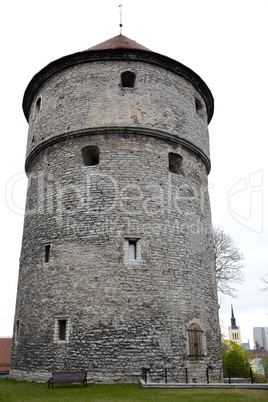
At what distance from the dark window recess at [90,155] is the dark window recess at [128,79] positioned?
102 inches

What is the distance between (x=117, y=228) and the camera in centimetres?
1100

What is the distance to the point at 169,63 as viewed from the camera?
44.2 ft

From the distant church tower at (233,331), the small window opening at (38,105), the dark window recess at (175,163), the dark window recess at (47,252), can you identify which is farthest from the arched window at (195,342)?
the distant church tower at (233,331)

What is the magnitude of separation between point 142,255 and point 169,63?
6.99 meters

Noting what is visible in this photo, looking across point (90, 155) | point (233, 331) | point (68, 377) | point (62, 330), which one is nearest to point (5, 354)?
point (62, 330)

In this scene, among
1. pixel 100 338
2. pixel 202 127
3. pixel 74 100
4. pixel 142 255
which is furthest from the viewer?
pixel 202 127

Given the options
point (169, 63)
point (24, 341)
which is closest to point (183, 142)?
point (169, 63)

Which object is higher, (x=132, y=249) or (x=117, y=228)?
(x=117, y=228)

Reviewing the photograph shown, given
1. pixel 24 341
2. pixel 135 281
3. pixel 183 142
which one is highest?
pixel 183 142

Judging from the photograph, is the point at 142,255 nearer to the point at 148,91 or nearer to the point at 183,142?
the point at 183,142

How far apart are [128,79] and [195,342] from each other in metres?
8.79

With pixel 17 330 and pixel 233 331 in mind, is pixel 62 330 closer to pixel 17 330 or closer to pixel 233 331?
pixel 17 330

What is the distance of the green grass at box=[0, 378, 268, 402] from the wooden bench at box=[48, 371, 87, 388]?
0.56 feet

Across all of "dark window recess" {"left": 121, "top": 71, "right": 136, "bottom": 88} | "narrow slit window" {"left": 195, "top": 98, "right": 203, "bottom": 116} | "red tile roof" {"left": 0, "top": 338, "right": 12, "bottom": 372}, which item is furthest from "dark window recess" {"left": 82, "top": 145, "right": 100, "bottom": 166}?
"red tile roof" {"left": 0, "top": 338, "right": 12, "bottom": 372}
